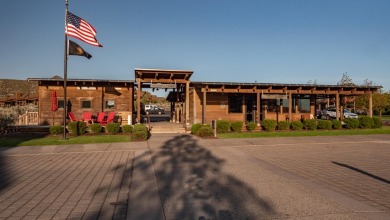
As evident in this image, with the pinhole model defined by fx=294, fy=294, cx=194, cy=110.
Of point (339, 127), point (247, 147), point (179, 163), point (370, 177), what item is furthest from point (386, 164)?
point (339, 127)

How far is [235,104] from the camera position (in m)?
25.2

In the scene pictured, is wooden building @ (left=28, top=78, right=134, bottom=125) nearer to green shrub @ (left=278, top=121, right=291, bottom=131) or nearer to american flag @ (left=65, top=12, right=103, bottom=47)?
american flag @ (left=65, top=12, right=103, bottom=47)

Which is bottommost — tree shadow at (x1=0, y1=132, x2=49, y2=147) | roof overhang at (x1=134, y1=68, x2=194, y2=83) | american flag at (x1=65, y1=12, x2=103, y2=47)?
tree shadow at (x1=0, y1=132, x2=49, y2=147)

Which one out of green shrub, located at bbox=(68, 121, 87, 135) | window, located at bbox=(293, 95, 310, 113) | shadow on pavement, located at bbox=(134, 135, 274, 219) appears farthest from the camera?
window, located at bbox=(293, 95, 310, 113)

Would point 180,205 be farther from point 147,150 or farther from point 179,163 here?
point 147,150

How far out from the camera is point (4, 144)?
14156 mm

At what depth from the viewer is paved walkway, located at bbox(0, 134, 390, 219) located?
4.96m

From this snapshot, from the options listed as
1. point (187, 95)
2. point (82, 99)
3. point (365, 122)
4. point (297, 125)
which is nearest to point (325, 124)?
point (297, 125)

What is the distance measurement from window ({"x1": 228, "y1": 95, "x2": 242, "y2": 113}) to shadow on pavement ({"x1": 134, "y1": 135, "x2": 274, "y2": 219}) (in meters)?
15.0

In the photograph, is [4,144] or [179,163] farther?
[4,144]

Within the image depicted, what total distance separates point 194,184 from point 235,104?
740 inches

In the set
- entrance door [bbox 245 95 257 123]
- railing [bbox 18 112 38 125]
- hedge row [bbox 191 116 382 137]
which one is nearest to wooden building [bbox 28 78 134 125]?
railing [bbox 18 112 38 125]

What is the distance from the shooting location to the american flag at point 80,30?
1529 centimetres

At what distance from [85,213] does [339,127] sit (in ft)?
70.4
